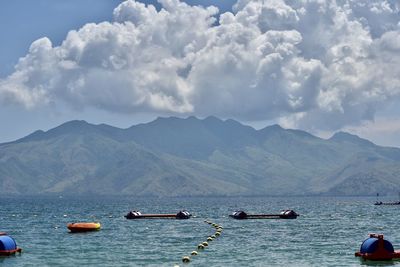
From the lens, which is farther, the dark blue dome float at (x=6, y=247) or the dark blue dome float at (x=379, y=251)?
the dark blue dome float at (x=6, y=247)

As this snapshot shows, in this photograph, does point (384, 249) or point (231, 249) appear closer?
point (384, 249)

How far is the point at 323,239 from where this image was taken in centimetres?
11494

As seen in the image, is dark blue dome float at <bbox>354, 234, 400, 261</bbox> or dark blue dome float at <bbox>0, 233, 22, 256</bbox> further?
dark blue dome float at <bbox>0, 233, 22, 256</bbox>

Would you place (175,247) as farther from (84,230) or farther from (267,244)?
(84,230)

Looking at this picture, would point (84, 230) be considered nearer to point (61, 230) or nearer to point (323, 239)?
point (61, 230)

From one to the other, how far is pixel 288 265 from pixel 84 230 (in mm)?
62924

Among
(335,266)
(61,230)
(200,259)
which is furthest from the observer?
(61,230)

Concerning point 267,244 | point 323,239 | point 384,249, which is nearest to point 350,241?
point 323,239

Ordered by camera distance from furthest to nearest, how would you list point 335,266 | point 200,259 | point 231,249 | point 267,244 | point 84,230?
point 84,230 < point 267,244 < point 231,249 < point 200,259 < point 335,266

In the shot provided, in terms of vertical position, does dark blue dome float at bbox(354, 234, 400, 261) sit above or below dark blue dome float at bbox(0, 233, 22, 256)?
below

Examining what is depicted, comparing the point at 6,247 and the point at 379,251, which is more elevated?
the point at 6,247

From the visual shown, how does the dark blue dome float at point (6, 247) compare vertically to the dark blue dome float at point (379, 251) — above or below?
above

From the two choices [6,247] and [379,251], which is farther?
[6,247]

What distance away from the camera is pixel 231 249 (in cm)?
9669
